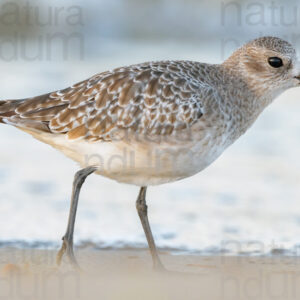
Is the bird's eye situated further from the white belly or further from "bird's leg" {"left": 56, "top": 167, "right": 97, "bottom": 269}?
"bird's leg" {"left": 56, "top": 167, "right": 97, "bottom": 269}

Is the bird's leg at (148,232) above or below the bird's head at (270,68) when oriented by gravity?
below

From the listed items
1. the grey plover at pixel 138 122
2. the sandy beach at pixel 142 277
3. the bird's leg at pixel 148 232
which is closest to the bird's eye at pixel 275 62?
the grey plover at pixel 138 122

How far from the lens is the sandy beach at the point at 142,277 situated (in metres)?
6.25

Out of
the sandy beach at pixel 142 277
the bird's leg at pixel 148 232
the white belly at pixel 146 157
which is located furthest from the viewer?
the bird's leg at pixel 148 232

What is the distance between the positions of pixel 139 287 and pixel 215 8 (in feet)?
43.5

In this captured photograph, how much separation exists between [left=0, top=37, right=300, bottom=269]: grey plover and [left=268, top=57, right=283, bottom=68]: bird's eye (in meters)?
0.64

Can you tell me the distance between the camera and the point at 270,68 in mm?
7930

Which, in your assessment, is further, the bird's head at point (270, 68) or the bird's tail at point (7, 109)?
the bird's head at point (270, 68)

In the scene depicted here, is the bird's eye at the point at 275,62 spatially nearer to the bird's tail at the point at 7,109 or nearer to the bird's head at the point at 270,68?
the bird's head at the point at 270,68

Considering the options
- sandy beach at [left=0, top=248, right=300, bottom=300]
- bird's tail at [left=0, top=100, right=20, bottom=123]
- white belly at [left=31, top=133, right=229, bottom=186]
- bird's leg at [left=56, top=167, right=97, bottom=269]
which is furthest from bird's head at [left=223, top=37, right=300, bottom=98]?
bird's tail at [left=0, top=100, right=20, bottom=123]

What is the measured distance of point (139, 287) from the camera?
641 centimetres

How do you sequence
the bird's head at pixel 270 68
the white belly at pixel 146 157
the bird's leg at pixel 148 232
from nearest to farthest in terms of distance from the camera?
the white belly at pixel 146 157, the bird's leg at pixel 148 232, the bird's head at pixel 270 68

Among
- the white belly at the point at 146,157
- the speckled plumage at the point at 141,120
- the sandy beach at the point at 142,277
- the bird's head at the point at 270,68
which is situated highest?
the bird's head at the point at 270,68

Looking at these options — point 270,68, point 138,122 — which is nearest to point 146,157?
point 138,122
